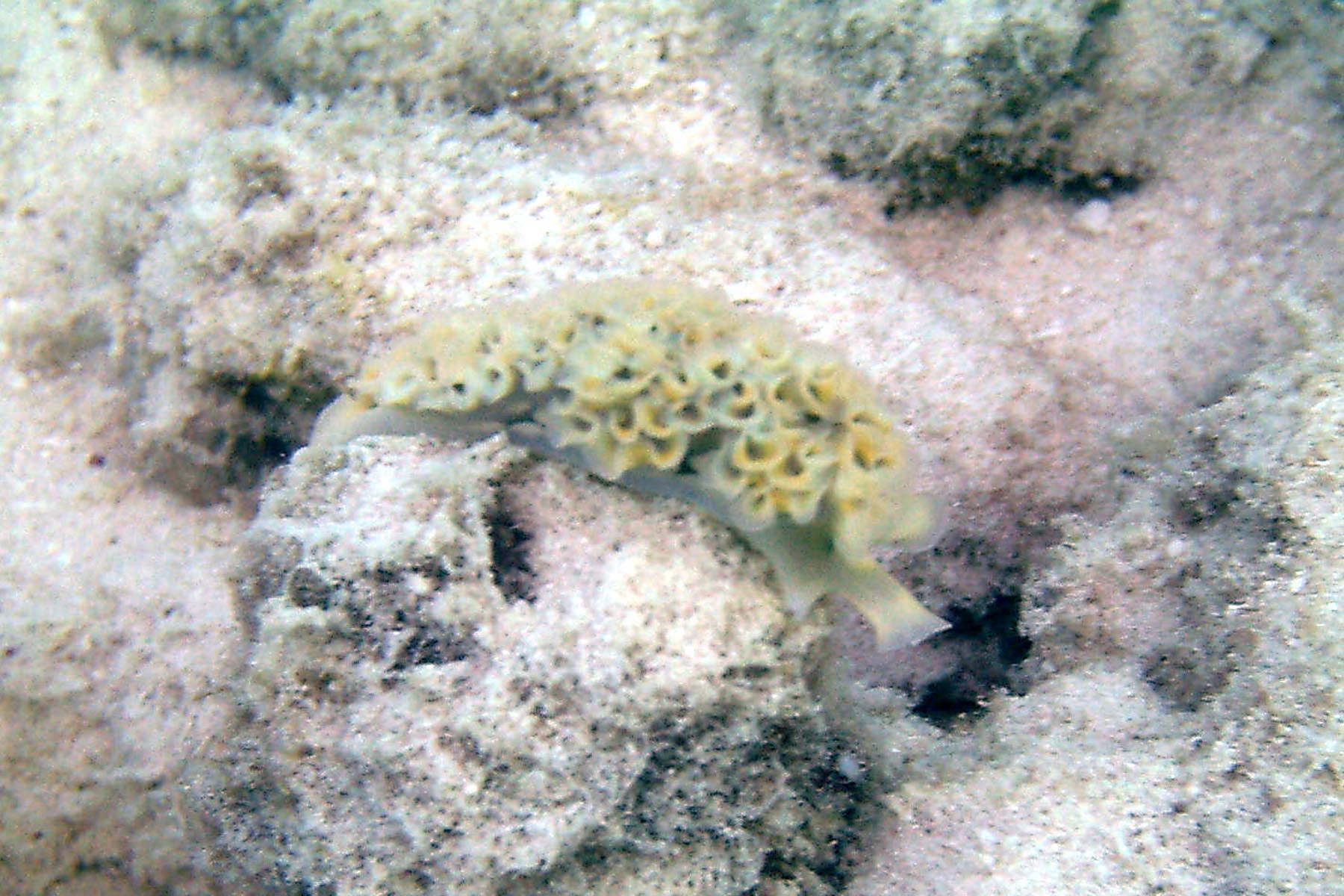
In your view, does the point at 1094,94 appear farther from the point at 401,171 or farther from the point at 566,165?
the point at 401,171

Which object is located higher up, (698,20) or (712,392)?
(698,20)

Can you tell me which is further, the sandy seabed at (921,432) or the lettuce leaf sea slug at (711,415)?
the sandy seabed at (921,432)

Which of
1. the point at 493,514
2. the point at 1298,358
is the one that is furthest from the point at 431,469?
the point at 1298,358

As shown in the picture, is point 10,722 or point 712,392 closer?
point 712,392

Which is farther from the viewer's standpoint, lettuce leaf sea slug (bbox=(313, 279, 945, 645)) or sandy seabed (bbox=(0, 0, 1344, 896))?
sandy seabed (bbox=(0, 0, 1344, 896))

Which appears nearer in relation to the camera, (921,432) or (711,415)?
(711,415)

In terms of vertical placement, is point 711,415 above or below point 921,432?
above

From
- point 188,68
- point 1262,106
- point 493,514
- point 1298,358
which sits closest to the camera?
point 493,514

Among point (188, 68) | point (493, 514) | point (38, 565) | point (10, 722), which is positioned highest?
point (188, 68)
